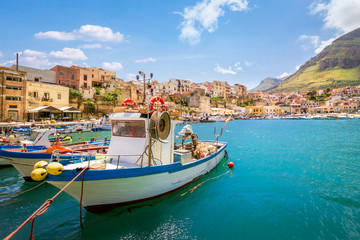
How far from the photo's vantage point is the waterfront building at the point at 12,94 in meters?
33.0

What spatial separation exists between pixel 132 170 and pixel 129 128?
2.29 meters

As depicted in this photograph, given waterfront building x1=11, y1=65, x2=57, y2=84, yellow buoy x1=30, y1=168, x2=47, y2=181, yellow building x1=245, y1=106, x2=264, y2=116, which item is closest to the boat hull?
yellow buoy x1=30, y1=168, x2=47, y2=181

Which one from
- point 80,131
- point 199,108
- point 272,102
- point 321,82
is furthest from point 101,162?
point 321,82

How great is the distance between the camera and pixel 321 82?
640ft

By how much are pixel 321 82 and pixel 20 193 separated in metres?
249

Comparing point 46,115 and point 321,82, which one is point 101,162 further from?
point 321,82

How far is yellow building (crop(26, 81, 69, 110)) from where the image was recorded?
1468 inches

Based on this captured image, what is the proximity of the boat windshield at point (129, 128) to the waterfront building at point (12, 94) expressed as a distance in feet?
124

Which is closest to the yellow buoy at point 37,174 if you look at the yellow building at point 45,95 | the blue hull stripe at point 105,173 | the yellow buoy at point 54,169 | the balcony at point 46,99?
the yellow buoy at point 54,169

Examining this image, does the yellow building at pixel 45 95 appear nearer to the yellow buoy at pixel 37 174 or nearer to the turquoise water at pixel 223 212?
the turquoise water at pixel 223 212

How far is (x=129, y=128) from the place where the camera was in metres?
8.41

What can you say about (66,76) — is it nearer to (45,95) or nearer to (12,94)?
(45,95)

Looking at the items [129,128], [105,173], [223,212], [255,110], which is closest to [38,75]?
[129,128]

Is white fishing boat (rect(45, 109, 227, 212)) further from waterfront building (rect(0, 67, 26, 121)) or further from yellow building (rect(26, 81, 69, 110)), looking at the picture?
yellow building (rect(26, 81, 69, 110))
